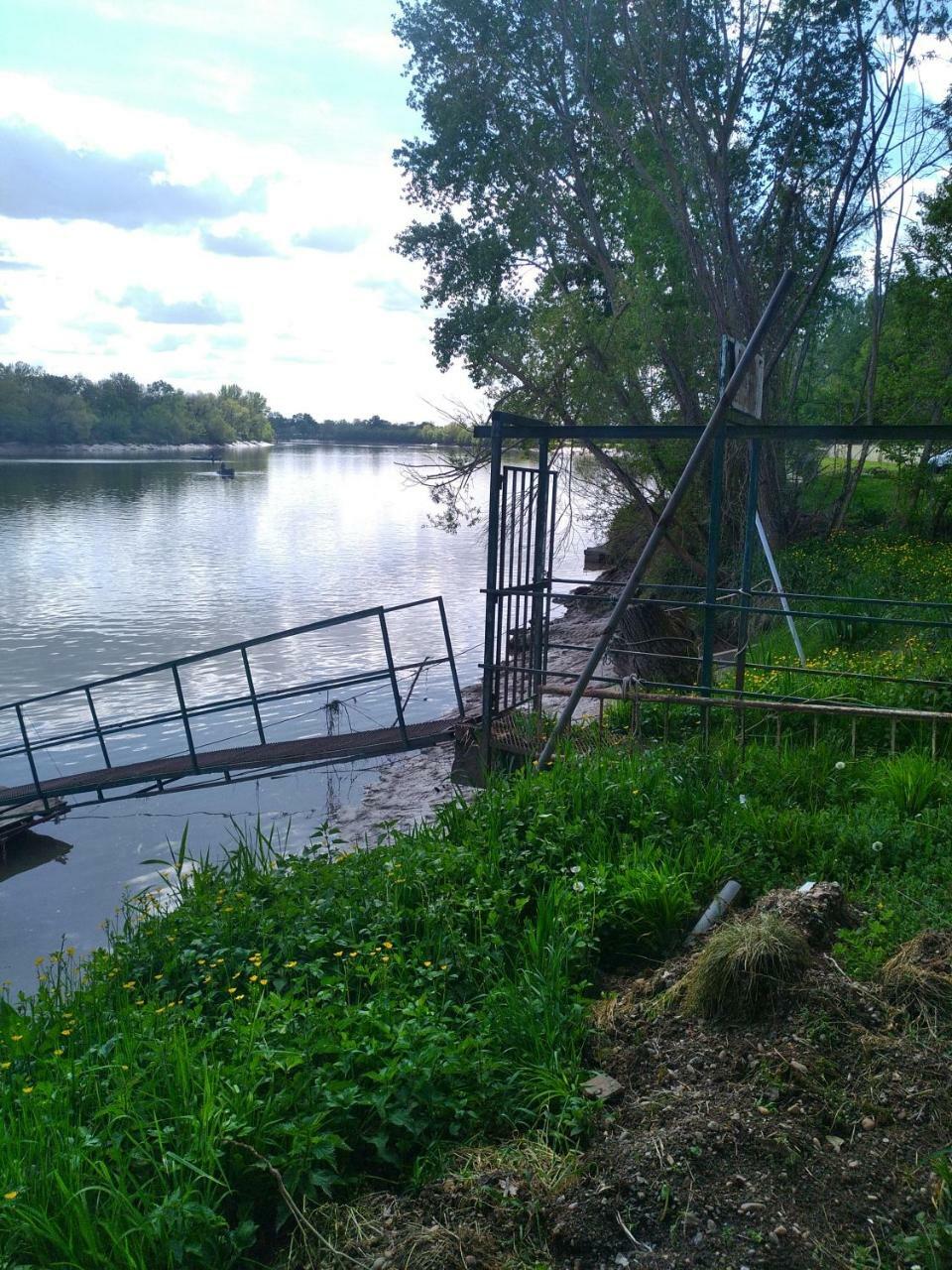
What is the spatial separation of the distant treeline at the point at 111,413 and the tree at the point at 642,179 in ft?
355

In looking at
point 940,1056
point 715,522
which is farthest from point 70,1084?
point 715,522

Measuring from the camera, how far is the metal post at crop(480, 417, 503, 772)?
7500mm

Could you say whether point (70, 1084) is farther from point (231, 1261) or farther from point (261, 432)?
point (261, 432)

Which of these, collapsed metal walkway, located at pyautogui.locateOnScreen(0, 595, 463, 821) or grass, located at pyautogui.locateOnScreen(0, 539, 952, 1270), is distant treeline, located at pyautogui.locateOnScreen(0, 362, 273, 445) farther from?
grass, located at pyautogui.locateOnScreen(0, 539, 952, 1270)

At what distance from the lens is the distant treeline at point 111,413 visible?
12288 centimetres

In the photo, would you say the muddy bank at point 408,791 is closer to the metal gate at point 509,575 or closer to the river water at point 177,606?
the river water at point 177,606

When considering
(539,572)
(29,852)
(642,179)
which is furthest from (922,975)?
(642,179)

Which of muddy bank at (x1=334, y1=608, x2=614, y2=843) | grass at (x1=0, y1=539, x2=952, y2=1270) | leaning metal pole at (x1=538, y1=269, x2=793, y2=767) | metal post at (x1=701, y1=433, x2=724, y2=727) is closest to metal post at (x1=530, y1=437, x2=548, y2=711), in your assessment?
muddy bank at (x1=334, y1=608, x2=614, y2=843)

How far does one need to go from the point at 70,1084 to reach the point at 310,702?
14.1 meters

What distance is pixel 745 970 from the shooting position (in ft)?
12.0

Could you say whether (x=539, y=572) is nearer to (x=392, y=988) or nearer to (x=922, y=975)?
(x=392, y=988)

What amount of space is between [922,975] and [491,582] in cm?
457

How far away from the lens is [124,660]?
20.4 m

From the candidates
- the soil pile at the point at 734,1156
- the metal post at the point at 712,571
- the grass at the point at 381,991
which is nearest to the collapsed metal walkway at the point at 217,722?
the metal post at the point at 712,571
